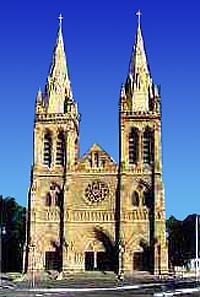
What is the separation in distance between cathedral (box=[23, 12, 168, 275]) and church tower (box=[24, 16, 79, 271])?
0.37 feet

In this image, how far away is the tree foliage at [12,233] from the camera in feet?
303

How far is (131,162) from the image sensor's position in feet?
252

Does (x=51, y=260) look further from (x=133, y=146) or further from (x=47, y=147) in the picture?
(x=133, y=146)

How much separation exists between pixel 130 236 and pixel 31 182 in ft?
42.3

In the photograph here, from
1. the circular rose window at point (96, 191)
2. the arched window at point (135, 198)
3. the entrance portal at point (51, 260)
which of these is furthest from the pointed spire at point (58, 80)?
the entrance portal at point (51, 260)

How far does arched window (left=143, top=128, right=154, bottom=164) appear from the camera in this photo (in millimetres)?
76500

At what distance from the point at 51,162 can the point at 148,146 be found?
11366 millimetres

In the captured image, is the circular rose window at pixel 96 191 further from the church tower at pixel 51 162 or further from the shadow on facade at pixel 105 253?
the shadow on facade at pixel 105 253

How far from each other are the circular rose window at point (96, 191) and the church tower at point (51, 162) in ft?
9.40

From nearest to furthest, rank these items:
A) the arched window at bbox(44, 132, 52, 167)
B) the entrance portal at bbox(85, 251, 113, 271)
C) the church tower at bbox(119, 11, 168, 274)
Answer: the church tower at bbox(119, 11, 168, 274) → the entrance portal at bbox(85, 251, 113, 271) → the arched window at bbox(44, 132, 52, 167)

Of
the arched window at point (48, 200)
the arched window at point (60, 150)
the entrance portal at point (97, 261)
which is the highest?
the arched window at point (60, 150)

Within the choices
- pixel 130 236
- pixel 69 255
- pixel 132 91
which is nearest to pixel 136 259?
pixel 130 236

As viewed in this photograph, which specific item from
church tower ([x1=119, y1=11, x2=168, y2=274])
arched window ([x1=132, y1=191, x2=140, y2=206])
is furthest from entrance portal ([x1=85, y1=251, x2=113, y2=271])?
arched window ([x1=132, y1=191, x2=140, y2=206])

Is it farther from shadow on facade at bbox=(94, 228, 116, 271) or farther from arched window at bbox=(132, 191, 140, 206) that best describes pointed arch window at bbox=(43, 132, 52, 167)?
arched window at bbox=(132, 191, 140, 206)
